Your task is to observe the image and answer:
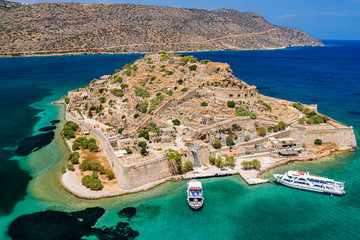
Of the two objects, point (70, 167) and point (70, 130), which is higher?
point (70, 130)

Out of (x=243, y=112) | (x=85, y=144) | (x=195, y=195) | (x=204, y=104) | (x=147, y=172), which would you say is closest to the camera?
(x=195, y=195)

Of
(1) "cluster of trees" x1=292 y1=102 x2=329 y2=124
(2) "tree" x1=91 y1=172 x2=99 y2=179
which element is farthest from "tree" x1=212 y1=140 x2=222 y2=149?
(2) "tree" x1=91 y1=172 x2=99 y2=179

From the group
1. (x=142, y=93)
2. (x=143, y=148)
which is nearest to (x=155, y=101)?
(x=142, y=93)

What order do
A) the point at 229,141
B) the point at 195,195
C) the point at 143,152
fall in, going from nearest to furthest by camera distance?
the point at 195,195 < the point at 143,152 < the point at 229,141

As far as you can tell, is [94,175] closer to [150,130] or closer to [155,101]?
[150,130]

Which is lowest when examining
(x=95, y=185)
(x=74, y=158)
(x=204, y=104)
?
(x=95, y=185)

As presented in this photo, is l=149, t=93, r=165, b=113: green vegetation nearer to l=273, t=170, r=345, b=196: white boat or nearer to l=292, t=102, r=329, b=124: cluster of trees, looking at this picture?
l=273, t=170, r=345, b=196: white boat

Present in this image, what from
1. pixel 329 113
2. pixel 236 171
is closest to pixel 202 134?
pixel 236 171

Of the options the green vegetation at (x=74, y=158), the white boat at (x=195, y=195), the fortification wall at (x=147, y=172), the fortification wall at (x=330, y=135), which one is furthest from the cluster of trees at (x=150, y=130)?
the fortification wall at (x=330, y=135)
